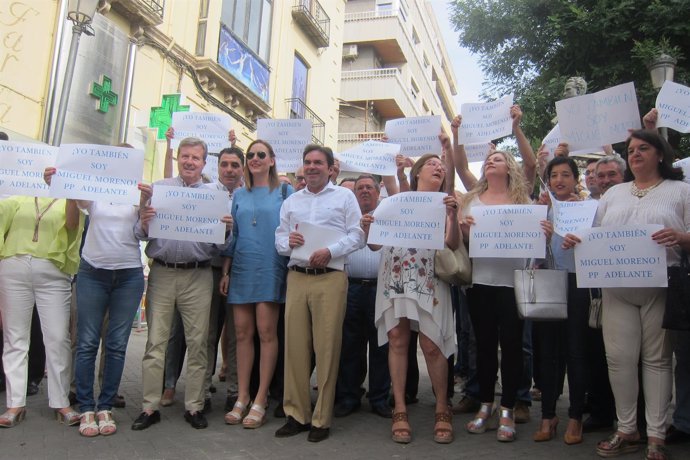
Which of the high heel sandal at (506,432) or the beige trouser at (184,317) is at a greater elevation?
the beige trouser at (184,317)

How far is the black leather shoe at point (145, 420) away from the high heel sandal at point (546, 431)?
2.77m

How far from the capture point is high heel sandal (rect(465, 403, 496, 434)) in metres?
3.99

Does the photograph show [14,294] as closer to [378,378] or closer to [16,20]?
[378,378]

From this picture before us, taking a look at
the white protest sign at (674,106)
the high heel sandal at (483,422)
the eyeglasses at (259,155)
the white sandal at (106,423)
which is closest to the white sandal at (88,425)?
the white sandal at (106,423)

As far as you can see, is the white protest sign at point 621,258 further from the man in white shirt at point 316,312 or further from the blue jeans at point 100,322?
the blue jeans at point 100,322

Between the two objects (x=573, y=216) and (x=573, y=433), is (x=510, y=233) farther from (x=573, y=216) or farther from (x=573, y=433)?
(x=573, y=433)

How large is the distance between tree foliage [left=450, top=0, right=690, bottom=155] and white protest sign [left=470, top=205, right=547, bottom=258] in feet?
24.2

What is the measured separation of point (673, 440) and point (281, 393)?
9.73 feet

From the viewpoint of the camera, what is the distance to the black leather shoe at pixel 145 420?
4039 millimetres

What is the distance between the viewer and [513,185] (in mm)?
4188

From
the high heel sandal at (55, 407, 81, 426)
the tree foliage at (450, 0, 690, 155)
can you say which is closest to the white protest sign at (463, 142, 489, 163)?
the high heel sandal at (55, 407, 81, 426)

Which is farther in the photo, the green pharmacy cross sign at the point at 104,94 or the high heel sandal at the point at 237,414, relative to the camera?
the green pharmacy cross sign at the point at 104,94

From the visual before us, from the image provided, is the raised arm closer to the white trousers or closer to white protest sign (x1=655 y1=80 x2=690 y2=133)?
white protest sign (x1=655 y1=80 x2=690 y2=133)

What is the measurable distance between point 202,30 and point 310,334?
11642 mm
